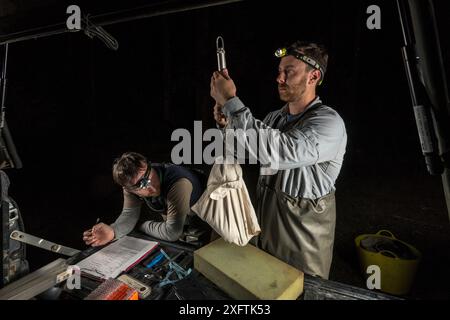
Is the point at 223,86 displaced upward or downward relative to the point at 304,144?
upward

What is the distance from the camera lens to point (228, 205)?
1447 mm

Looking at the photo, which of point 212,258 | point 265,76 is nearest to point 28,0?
point 212,258

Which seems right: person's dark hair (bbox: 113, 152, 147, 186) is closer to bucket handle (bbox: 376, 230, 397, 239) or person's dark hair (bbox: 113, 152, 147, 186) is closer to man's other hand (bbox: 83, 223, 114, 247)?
man's other hand (bbox: 83, 223, 114, 247)

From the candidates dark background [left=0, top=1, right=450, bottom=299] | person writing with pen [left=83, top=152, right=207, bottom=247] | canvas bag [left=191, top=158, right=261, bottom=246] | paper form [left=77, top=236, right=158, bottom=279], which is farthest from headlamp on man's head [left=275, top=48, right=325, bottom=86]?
dark background [left=0, top=1, right=450, bottom=299]

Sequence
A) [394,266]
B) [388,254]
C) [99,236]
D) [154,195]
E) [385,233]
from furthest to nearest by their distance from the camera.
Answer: [385,233] → [388,254] → [394,266] → [154,195] → [99,236]

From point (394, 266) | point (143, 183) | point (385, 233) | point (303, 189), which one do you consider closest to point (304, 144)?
point (303, 189)

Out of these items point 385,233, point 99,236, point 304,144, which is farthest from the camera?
point 385,233

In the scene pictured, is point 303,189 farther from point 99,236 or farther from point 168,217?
point 99,236

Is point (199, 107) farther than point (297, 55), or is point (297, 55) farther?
point (199, 107)

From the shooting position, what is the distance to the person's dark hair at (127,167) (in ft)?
6.81

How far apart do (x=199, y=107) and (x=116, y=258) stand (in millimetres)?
3627

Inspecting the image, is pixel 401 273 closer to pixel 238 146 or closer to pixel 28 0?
pixel 238 146

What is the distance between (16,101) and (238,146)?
491 centimetres

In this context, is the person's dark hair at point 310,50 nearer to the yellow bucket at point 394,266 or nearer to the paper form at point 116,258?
the paper form at point 116,258
